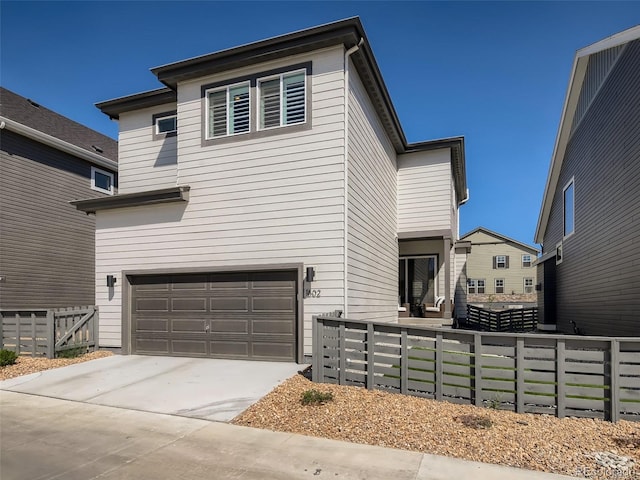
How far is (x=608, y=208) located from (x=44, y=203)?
17.6 meters

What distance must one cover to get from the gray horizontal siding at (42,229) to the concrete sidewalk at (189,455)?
9893 mm

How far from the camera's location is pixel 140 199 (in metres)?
10.2

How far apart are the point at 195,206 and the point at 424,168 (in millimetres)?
7946

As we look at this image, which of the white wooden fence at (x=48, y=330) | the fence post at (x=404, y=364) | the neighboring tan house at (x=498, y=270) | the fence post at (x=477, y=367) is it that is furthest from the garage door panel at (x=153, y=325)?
the neighboring tan house at (x=498, y=270)

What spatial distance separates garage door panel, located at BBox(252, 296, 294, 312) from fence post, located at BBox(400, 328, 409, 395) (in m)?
3.17

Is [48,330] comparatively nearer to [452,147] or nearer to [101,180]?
[101,180]

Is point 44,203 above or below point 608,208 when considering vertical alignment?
above

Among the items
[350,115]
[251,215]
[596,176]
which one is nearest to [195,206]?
→ [251,215]

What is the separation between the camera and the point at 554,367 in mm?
5535

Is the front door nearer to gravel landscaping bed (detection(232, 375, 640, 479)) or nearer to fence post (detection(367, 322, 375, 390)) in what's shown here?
fence post (detection(367, 322, 375, 390))

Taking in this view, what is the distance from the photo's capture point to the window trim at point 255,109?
9062mm

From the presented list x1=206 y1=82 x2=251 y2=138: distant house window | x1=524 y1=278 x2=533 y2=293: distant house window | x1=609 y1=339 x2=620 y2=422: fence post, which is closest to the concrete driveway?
x1=609 y1=339 x2=620 y2=422: fence post

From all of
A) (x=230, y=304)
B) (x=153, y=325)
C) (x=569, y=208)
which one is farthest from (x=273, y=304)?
(x=569, y=208)

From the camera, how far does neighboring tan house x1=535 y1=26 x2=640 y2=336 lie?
922 centimetres
